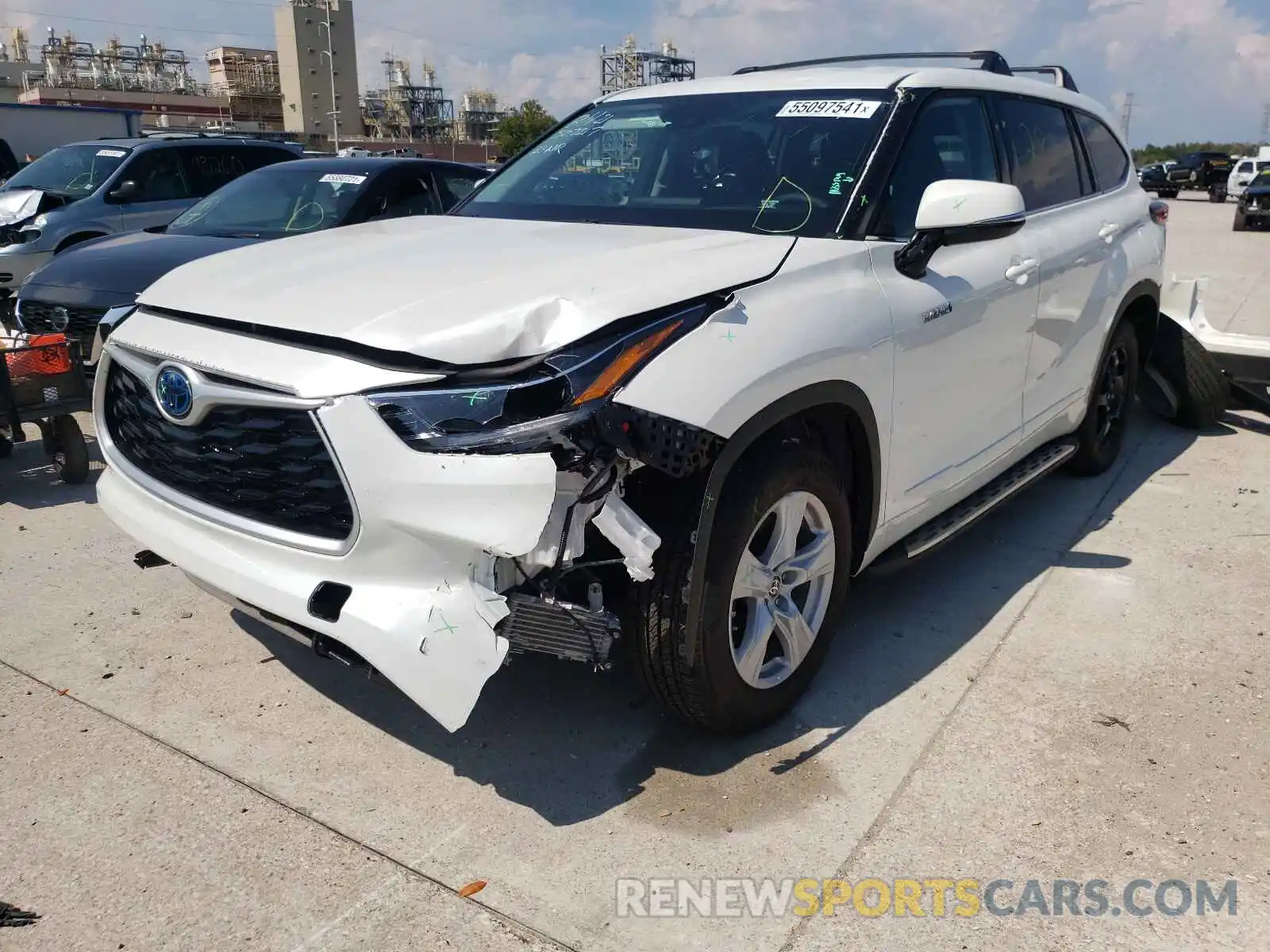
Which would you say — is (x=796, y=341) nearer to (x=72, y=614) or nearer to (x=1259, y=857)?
(x=1259, y=857)

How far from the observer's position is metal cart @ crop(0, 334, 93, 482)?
503 centimetres

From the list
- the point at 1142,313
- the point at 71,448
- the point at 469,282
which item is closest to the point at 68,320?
the point at 71,448

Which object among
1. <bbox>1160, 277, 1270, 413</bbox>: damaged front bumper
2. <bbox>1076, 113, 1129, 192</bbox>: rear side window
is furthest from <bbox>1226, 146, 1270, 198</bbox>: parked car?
<bbox>1076, 113, 1129, 192</bbox>: rear side window

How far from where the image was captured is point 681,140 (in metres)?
3.80

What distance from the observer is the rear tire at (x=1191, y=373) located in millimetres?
6246

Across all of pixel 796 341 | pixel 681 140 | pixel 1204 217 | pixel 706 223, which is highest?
pixel 681 140

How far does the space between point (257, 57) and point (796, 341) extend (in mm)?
122266

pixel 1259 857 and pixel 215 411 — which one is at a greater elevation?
pixel 215 411

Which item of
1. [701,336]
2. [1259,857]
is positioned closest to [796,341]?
[701,336]

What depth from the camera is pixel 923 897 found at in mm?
2453

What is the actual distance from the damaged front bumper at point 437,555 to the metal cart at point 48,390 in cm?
336

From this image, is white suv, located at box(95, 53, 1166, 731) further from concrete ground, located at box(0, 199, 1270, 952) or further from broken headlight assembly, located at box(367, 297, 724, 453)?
concrete ground, located at box(0, 199, 1270, 952)

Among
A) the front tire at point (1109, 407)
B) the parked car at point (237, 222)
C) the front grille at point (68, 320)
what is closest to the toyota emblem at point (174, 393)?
the parked car at point (237, 222)

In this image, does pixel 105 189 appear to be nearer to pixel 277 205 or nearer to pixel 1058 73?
pixel 277 205
